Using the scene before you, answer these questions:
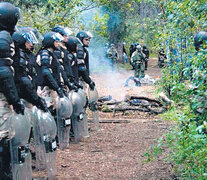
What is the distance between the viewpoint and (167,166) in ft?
19.4

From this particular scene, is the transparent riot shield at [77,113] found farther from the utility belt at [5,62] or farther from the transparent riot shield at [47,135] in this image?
the utility belt at [5,62]

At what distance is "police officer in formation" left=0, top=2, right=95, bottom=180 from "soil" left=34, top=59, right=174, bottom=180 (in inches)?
25.6

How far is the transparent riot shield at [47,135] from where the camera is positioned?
5.38 meters

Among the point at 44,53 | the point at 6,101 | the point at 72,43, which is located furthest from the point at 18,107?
the point at 72,43

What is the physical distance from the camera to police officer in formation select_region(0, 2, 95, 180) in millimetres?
4629

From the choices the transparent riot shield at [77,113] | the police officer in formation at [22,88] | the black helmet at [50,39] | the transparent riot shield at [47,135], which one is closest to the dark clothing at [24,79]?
the police officer in formation at [22,88]

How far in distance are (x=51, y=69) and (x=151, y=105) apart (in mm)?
5000

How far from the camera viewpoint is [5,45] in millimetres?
4531

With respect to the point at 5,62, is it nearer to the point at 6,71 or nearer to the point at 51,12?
the point at 6,71

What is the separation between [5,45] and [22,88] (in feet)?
3.23

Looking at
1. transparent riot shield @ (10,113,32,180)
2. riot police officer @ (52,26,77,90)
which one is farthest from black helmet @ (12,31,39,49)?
riot police officer @ (52,26,77,90)

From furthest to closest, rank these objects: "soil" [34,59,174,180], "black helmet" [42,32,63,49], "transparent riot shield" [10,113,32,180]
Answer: "black helmet" [42,32,63,49], "soil" [34,59,174,180], "transparent riot shield" [10,113,32,180]

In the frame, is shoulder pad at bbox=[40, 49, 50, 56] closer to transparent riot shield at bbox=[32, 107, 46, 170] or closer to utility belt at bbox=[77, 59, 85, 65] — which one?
transparent riot shield at bbox=[32, 107, 46, 170]

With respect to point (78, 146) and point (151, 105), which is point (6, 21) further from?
point (151, 105)
